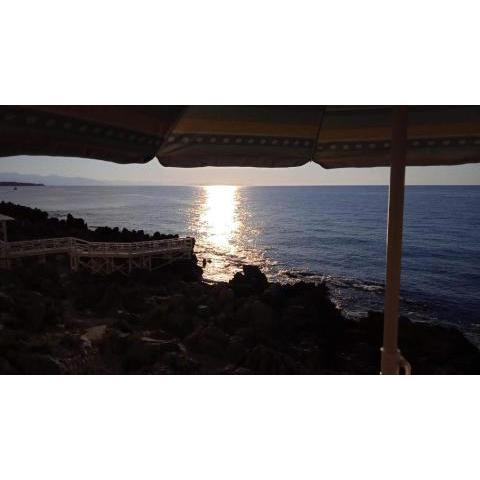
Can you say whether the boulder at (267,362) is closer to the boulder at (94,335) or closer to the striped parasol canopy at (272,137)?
the boulder at (94,335)

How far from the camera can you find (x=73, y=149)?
2049 mm

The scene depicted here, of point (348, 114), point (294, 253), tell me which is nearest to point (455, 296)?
point (294, 253)

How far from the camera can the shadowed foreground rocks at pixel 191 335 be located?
19.2ft

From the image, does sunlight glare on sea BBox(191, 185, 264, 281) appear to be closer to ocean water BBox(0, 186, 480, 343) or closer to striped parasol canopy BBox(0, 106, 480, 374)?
ocean water BBox(0, 186, 480, 343)

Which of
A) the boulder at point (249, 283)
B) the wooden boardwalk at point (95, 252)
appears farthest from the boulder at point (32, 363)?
the wooden boardwalk at point (95, 252)

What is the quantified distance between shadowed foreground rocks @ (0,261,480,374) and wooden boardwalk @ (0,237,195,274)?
2.59m

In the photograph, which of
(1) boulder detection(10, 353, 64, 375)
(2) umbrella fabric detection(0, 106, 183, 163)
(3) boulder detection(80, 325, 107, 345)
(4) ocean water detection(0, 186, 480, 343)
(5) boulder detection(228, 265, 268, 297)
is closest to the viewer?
(2) umbrella fabric detection(0, 106, 183, 163)

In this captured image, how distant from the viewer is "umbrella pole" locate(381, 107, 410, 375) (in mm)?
2354

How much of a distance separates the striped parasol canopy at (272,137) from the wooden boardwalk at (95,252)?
37.6ft

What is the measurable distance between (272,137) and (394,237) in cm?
101

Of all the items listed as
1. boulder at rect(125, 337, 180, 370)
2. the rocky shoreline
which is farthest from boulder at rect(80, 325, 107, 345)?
boulder at rect(125, 337, 180, 370)

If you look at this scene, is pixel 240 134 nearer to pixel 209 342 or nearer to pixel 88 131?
pixel 88 131

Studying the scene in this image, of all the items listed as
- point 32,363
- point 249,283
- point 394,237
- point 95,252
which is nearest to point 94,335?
point 32,363

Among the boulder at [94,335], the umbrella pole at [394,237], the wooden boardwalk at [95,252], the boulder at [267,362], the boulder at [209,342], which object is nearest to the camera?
the umbrella pole at [394,237]
